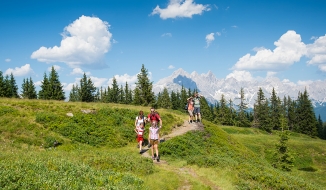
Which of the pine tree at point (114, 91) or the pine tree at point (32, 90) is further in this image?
the pine tree at point (114, 91)

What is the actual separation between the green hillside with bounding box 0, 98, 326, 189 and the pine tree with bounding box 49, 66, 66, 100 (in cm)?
5710

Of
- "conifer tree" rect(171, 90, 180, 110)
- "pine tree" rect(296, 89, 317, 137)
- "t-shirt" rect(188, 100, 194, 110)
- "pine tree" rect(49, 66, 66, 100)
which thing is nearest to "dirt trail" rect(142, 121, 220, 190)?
"t-shirt" rect(188, 100, 194, 110)

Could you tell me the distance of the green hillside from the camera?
317 inches

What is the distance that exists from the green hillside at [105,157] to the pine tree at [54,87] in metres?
57.1

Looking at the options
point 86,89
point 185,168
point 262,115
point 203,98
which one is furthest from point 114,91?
point 185,168

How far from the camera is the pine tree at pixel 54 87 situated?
75375mm

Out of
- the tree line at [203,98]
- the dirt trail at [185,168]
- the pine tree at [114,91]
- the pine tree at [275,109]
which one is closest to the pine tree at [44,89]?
the tree line at [203,98]

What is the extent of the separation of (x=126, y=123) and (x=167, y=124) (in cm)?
483

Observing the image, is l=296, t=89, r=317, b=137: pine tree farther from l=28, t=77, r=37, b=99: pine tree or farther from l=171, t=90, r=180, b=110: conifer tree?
l=28, t=77, r=37, b=99: pine tree

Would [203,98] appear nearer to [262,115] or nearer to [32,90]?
[262,115]

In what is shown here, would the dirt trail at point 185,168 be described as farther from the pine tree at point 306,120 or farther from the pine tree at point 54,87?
the pine tree at point 306,120

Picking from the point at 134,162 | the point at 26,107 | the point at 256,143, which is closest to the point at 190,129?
the point at 134,162

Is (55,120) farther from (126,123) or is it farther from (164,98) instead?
(164,98)

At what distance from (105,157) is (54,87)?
235 ft
